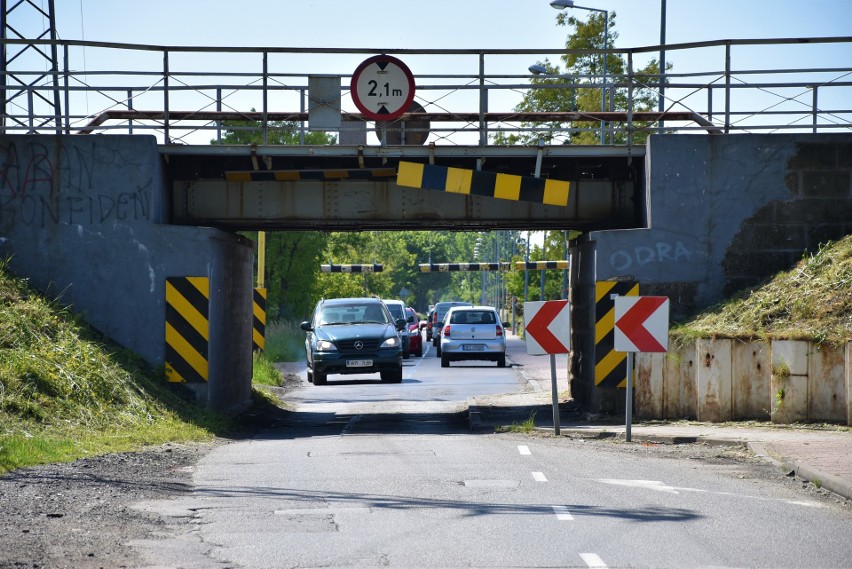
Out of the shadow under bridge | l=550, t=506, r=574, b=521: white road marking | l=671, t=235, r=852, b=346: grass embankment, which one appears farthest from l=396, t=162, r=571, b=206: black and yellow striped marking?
l=550, t=506, r=574, b=521: white road marking

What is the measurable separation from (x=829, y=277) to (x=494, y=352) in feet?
70.0

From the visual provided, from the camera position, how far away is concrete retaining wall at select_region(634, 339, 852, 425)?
51.6ft

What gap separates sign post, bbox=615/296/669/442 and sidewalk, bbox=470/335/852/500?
101 centimetres

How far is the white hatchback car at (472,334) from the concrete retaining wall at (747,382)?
2020 centimetres

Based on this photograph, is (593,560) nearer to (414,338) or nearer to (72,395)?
(72,395)

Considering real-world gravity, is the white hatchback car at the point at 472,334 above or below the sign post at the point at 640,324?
below

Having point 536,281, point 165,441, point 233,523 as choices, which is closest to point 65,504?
point 233,523

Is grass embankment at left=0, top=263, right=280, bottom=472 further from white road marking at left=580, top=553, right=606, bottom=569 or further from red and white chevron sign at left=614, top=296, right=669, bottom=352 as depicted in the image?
white road marking at left=580, top=553, right=606, bottom=569

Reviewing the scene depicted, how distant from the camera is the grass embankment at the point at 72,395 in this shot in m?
13.9

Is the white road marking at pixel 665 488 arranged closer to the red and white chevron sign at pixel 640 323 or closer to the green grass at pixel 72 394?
the red and white chevron sign at pixel 640 323

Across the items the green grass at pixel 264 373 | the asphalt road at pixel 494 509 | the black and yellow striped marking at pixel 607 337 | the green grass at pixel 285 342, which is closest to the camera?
the asphalt road at pixel 494 509

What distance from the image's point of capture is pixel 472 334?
38344mm

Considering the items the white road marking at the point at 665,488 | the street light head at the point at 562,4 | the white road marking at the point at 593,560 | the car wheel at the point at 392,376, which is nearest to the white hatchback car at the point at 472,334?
the street light head at the point at 562,4

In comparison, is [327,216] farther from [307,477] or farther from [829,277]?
[307,477]
